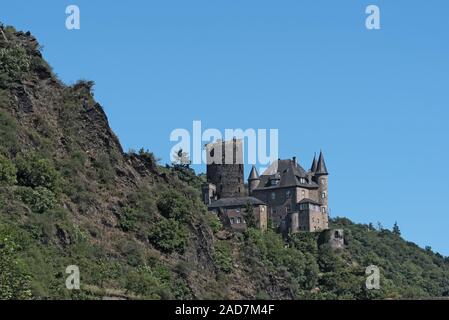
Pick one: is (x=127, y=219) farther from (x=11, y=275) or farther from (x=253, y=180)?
(x=253, y=180)

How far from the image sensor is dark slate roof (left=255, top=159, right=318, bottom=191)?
15650 cm

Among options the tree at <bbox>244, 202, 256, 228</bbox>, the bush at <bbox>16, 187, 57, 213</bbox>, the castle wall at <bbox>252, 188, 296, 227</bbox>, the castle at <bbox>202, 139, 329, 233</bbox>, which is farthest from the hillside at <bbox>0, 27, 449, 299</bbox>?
the castle wall at <bbox>252, 188, 296, 227</bbox>

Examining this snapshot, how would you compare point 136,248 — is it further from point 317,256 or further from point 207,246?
Answer: point 317,256

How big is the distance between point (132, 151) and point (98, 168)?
748 centimetres

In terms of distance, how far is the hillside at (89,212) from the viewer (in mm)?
64938

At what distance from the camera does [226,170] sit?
162375 mm

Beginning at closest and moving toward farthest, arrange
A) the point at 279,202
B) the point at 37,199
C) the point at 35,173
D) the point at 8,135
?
1. the point at 37,199
2. the point at 35,173
3. the point at 8,135
4. the point at 279,202

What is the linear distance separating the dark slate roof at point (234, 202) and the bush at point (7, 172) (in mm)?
82969

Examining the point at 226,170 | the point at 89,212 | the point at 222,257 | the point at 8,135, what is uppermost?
the point at 226,170

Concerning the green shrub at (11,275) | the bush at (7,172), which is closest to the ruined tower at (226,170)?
the bush at (7,172)

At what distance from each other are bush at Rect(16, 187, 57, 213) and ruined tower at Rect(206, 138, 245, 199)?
89.0 meters

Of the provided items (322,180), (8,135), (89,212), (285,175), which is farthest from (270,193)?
(8,135)

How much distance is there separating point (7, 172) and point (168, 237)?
14.7 m
